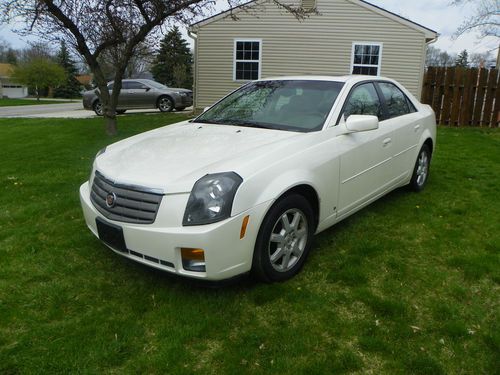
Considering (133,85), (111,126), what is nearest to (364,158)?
(111,126)

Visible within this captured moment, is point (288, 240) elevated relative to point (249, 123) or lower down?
lower down

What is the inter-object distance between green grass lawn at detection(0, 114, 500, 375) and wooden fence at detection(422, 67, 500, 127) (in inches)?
342

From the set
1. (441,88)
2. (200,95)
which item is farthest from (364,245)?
(200,95)

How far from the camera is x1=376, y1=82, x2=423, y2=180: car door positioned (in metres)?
4.41

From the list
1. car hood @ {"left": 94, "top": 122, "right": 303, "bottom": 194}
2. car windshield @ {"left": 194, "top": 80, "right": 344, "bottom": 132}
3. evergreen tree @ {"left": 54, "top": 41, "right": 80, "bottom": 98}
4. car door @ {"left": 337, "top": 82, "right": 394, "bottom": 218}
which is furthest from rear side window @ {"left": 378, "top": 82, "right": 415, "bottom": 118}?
evergreen tree @ {"left": 54, "top": 41, "right": 80, "bottom": 98}

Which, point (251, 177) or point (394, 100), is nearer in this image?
point (251, 177)

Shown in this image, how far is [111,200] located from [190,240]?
70 centimetres

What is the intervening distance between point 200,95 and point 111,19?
800cm

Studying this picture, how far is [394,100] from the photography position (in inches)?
184

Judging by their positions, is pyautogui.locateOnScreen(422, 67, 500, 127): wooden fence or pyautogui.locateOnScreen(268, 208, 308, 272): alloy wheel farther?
pyautogui.locateOnScreen(422, 67, 500, 127): wooden fence

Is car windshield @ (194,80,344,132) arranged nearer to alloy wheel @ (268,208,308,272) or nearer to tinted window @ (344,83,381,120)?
tinted window @ (344,83,381,120)

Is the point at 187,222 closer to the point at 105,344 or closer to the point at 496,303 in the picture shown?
the point at 105,344

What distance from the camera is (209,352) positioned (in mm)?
2430

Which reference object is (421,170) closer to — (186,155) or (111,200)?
(186,155)
